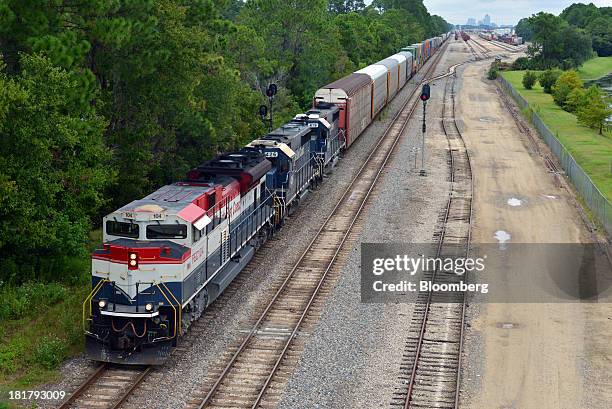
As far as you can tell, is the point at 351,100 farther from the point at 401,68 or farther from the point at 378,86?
the point at 401,68

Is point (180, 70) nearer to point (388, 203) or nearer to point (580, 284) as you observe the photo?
point (388, 203)

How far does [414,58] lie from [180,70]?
267ft

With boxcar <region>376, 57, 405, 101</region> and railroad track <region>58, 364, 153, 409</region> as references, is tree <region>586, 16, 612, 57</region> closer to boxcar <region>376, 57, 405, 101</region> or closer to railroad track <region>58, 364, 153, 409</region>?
boxcar <region>376, 57, 405, 101</region>

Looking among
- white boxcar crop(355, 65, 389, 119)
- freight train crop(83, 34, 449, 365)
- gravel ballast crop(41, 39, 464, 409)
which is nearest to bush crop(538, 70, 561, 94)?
white boxcar crop(355, 65, 389, 119)

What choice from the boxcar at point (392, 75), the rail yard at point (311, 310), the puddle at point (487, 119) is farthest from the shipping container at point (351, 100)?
the puddle at point (487, 119)

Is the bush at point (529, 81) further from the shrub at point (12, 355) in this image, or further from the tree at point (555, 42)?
the shrub at point (12, 355)

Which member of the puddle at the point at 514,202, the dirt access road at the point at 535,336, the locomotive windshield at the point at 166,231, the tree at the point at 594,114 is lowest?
the dirt access road at the point at 535,336

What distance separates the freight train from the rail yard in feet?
0.16

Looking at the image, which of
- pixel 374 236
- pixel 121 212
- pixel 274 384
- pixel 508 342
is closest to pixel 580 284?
pixel 508 342

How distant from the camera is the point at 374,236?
32.6 m

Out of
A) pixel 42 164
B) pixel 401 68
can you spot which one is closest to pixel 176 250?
pixel 42 164

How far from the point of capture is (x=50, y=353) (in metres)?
19.9

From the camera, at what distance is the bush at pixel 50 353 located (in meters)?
19.7

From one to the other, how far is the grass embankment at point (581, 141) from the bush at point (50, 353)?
29.5 meters
